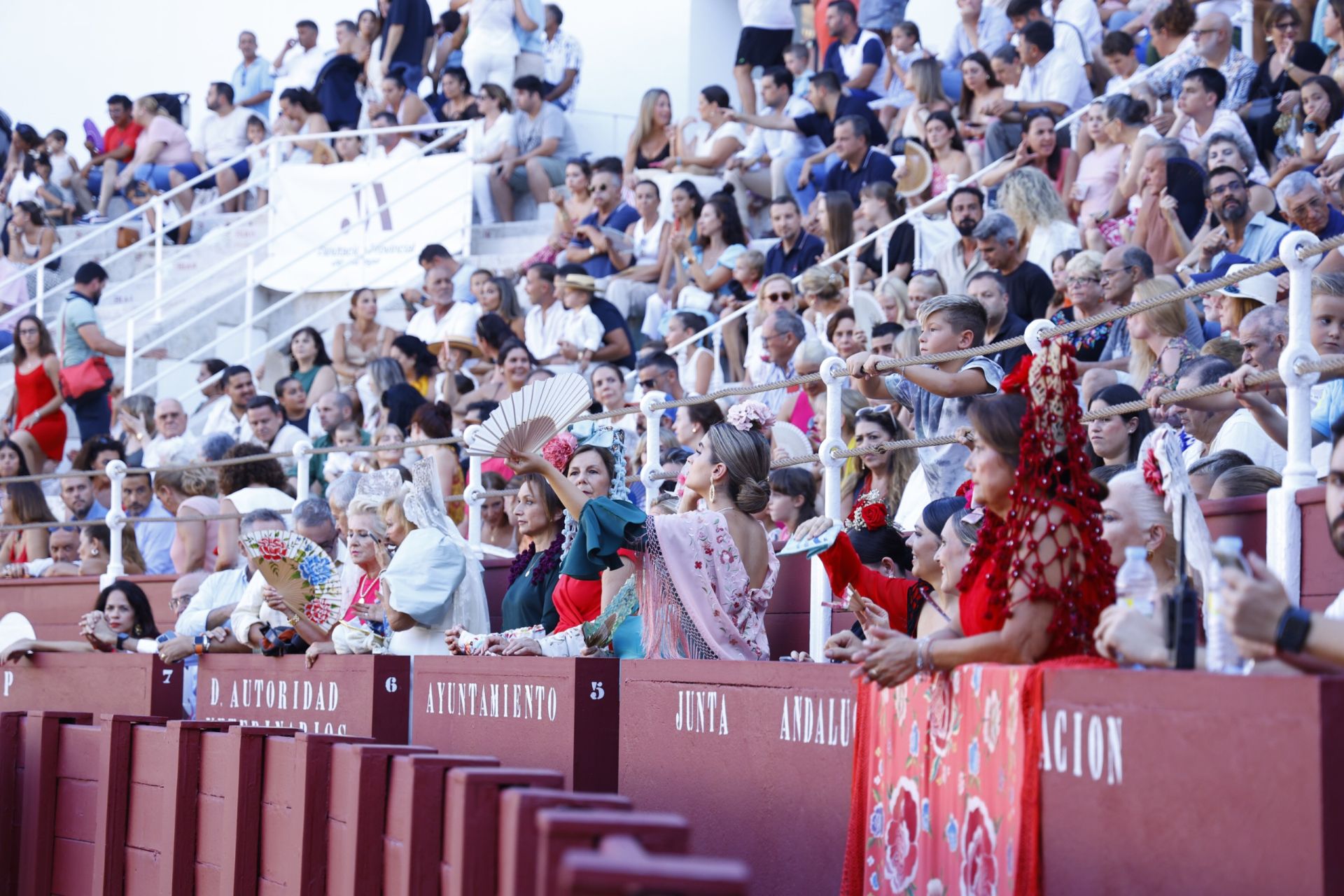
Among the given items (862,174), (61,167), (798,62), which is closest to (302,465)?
(862,174)

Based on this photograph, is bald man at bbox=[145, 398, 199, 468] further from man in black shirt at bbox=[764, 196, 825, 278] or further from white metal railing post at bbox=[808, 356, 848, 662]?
white metal railing post at bbox=[808, 356, 848, 662]

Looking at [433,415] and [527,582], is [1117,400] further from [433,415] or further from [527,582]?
[433,415]

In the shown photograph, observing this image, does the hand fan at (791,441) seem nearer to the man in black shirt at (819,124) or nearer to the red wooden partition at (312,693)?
the red wooden partition at (312,693)

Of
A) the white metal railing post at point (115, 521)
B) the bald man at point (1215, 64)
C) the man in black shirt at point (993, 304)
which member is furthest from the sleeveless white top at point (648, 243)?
the man in black shirt at point (993, 304)

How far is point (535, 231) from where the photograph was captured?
50.9ft

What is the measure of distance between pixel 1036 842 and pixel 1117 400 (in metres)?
2.56

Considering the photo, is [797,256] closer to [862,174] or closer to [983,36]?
[862,174]

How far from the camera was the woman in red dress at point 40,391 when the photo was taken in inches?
571

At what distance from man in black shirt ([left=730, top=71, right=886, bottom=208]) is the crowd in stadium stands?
0.10ft

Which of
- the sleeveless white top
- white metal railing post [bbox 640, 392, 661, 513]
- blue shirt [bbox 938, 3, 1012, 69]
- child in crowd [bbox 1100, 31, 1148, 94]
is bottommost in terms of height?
white metal railing post [bbox 640, 392, 661, 513]

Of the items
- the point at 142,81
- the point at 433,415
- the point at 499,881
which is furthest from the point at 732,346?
the point at 142,81

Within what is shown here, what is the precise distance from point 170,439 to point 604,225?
3572mm

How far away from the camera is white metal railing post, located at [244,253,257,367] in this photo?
16.4 meters

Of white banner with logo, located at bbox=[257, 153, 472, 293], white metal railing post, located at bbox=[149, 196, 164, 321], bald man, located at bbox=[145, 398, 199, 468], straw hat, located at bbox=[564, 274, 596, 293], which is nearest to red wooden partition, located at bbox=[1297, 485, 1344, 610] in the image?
straw hat, located at bbox=[564, 274, 596, 293]
